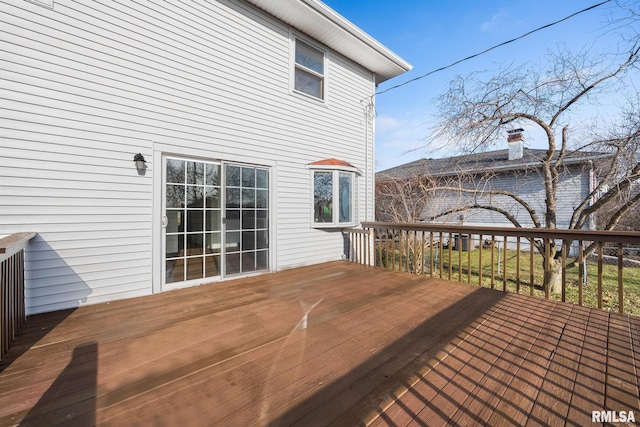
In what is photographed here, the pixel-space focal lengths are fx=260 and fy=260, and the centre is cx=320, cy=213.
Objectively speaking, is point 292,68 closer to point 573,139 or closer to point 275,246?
point 275,246

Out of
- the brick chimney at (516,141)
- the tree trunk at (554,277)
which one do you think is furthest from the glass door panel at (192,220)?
the brick chimney at (516,141)

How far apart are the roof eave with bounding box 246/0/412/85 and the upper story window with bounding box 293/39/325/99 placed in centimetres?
24

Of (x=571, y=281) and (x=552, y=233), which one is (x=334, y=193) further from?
(x=571, y=281)

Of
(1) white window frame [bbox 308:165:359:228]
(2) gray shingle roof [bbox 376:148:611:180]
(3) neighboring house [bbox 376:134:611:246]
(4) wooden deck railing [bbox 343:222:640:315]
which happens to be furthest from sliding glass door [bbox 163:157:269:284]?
(2) gray shingle roof [bbox 376:148:611:180]

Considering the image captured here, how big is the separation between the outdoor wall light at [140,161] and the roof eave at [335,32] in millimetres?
3131

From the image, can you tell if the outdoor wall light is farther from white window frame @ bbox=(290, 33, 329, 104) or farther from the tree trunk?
the tree trunk

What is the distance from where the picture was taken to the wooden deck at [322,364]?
1.43 meters

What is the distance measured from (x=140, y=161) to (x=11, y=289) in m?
1.74

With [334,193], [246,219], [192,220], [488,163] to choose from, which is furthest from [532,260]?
[488,163]

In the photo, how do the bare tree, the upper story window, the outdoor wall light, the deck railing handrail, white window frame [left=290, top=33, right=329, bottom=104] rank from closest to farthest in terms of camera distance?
1. the deck railing handrail
2. the outdoor wall light
3. the bare tree
4. white window frame [left=290, top=33, right=329, bottom=104]
5. the upper story window

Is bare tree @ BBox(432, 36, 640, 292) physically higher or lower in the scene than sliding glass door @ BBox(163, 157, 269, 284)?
higher
